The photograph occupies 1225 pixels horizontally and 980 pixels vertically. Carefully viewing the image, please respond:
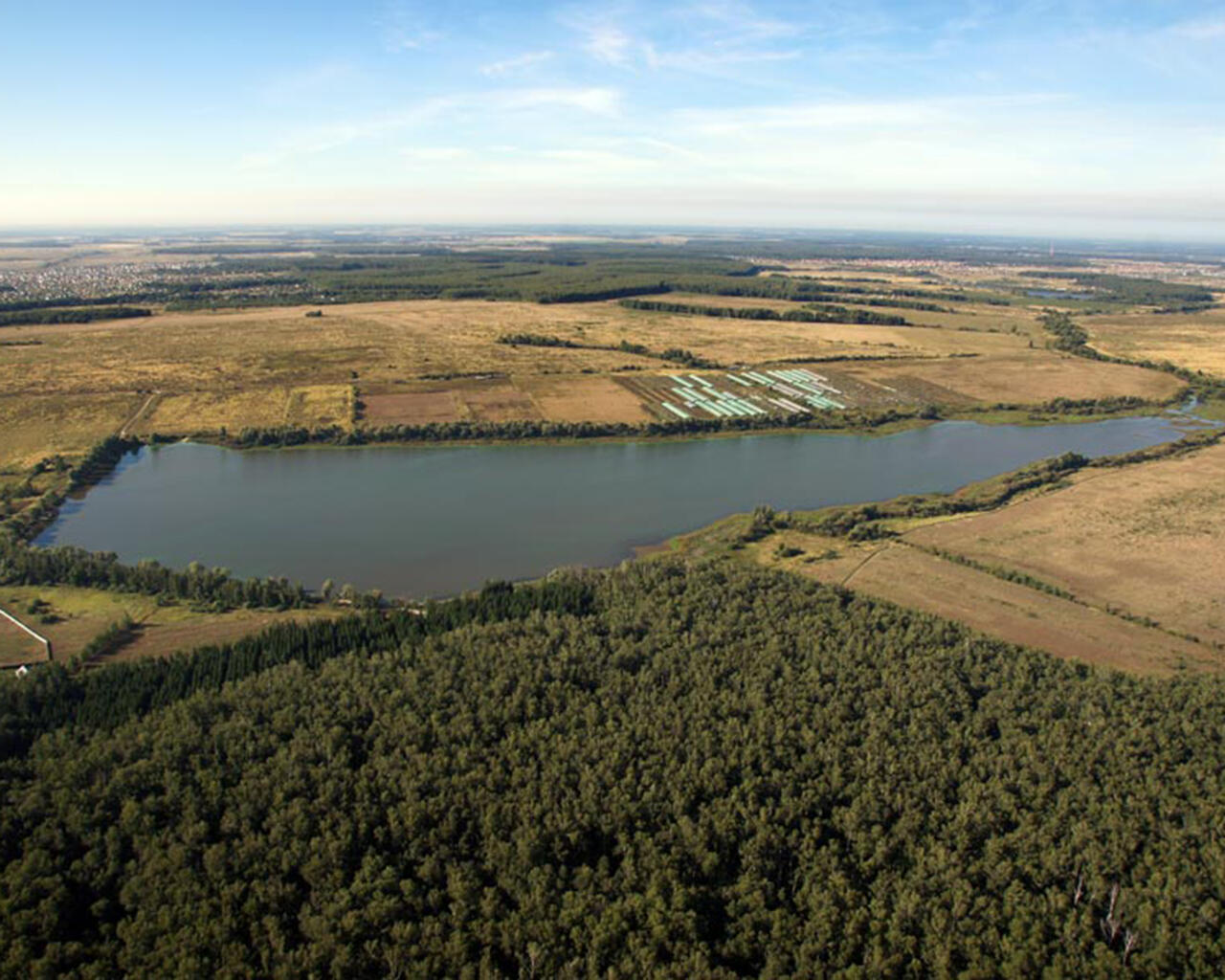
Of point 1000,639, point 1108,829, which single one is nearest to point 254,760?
point 1108,829

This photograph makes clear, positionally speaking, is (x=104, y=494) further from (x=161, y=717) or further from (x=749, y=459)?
(x=749, y=459)

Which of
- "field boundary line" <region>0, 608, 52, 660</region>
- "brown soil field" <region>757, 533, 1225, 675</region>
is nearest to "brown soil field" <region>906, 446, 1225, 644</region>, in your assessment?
"brown soil field" <region>757, 533, 1225, 675</region>

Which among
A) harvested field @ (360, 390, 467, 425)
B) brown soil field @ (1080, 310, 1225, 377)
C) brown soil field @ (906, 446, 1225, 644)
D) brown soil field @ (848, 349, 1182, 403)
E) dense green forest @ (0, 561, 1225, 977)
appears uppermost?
brown soil field @ (1080, 310, 1225, 377)

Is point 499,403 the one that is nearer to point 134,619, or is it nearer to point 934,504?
point 934,504

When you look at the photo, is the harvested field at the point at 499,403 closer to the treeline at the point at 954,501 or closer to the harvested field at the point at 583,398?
the harvested field at the point at 583,398

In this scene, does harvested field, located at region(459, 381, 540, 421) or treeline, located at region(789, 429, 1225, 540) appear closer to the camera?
treeline, located at region(789, 429, 1225, 540)

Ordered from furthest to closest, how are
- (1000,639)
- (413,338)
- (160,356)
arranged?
1. (413,338)
2. (160,356)
3. (1000,639)

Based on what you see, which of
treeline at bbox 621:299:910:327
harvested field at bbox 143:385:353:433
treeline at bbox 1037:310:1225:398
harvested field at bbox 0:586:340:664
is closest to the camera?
harvested field at bbox 0:586:340:664

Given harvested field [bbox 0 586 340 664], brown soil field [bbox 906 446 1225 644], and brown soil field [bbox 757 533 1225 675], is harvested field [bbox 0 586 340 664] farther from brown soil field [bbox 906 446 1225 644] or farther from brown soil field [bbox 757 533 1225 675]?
brown soil field [bbox 906 446 1225 644]
